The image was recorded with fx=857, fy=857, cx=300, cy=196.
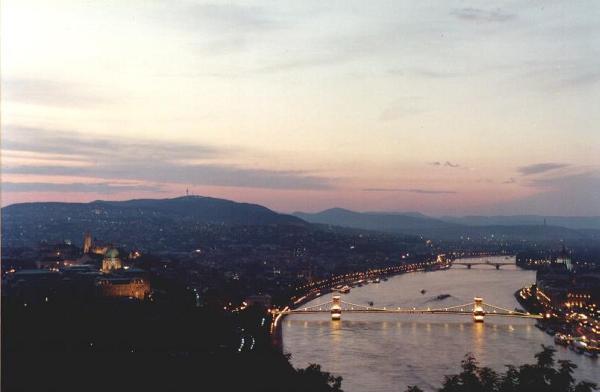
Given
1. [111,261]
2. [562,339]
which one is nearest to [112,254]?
[111,261]

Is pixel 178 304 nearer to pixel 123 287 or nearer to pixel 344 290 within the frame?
pixel 123 287

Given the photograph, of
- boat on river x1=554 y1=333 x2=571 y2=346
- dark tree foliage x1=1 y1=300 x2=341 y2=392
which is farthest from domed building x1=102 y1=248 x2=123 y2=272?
boat on river x1=554 y1=333 x2=571 y2=346

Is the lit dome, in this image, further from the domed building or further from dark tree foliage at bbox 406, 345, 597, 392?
dark tree foliage at bbox 406, 345, 597, 392

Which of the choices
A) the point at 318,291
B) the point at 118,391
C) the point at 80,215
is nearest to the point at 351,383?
the point at 118,391

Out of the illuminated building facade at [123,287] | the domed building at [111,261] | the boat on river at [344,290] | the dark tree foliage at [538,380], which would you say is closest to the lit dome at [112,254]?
the domed building at [111,261]

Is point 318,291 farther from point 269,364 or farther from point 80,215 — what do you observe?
point 80,215
